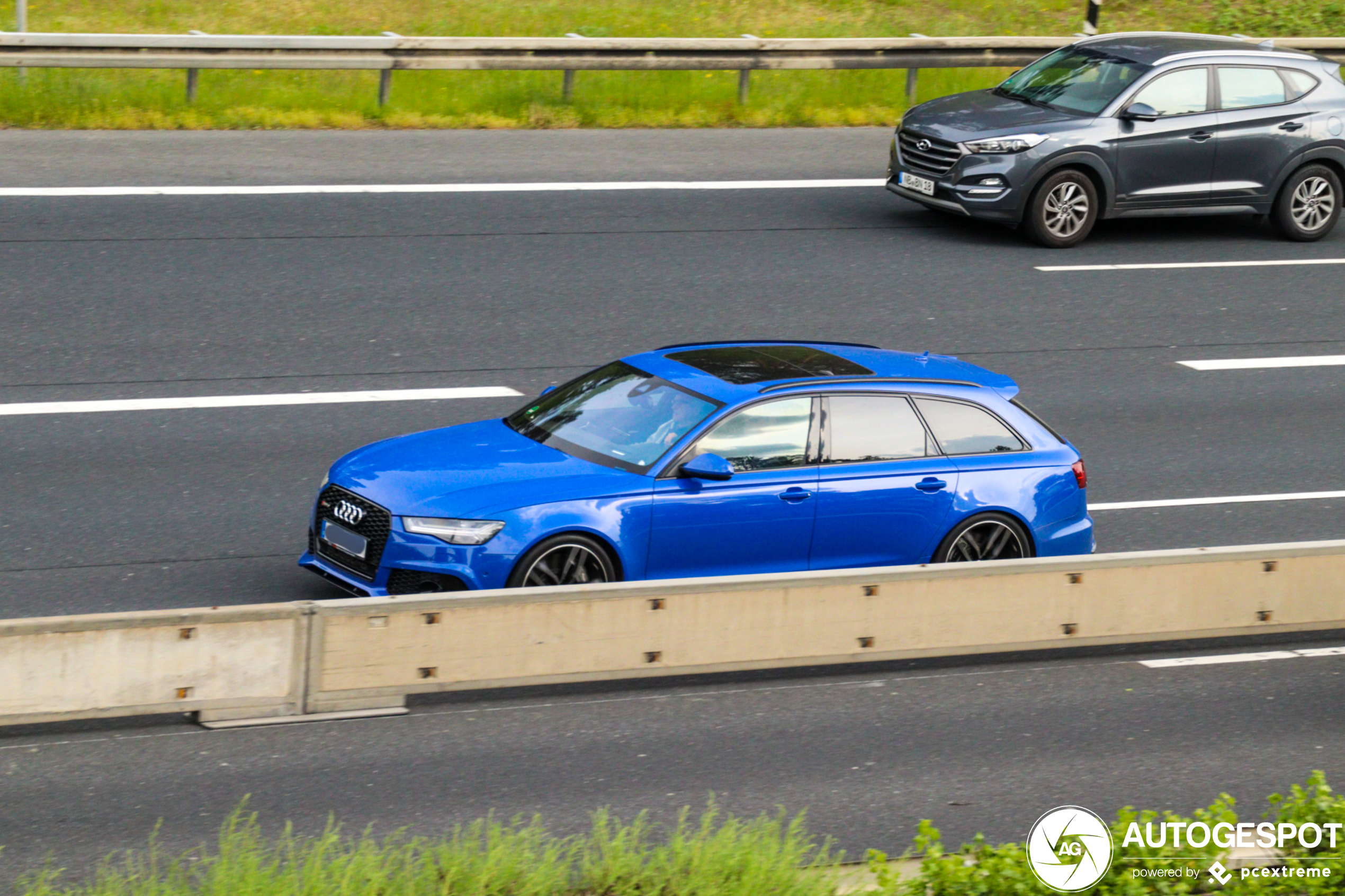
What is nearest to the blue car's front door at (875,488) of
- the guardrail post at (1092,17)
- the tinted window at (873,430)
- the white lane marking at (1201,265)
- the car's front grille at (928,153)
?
the tinted window at (873,430)

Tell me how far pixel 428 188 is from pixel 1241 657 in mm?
10280

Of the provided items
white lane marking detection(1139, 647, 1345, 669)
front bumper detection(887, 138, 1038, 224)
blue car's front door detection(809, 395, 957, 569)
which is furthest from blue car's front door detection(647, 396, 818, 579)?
front bumper detection(887, 138, 1038, 224)

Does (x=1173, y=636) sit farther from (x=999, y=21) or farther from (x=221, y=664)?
(x=999, y=21)

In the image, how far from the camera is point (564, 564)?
8578mm

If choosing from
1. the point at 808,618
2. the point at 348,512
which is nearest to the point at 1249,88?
the point at 808,618

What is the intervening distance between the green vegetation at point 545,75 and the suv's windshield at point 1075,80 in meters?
3.24

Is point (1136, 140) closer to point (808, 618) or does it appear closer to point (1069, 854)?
point (808, 618)

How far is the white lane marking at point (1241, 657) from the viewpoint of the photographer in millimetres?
9172

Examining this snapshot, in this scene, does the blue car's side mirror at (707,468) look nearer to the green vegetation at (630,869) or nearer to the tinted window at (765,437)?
the tinted window at (765,437)

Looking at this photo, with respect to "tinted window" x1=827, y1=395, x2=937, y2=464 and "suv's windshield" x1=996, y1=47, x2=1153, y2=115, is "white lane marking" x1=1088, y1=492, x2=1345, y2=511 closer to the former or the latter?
"tinted window" x1=827, y1=395, x2=937, y2=464

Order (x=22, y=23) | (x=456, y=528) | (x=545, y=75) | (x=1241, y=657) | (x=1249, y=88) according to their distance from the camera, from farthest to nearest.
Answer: (x=545, y=75) < (x=22, y=23) < (x=1249, y=88) < (x=1241, y=657) < (x=456, y=528)

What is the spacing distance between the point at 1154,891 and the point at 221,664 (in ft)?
13.8

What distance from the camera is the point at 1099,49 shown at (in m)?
18.1

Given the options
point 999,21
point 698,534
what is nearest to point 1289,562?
point 698,534
